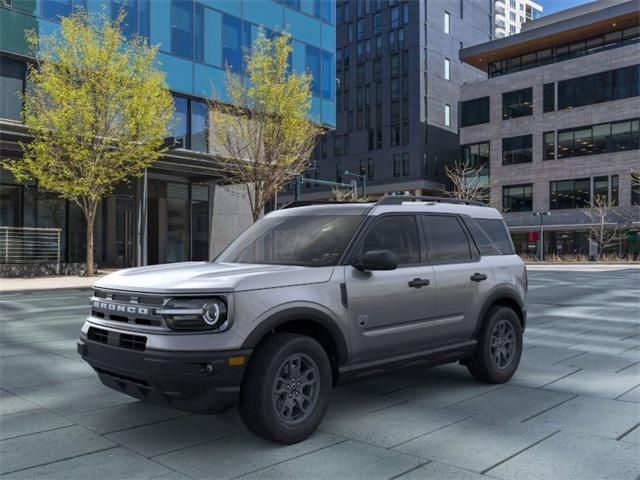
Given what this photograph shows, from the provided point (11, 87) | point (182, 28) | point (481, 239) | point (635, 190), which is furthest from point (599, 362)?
point (635, 190)

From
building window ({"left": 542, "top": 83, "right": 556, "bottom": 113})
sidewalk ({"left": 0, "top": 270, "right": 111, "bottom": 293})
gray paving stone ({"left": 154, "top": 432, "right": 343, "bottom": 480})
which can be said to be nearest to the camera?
gray paving stone ({"left": 154, "top": 432, "right": 343, "bottom": 480})

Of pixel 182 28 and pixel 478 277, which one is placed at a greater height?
pixel 182 28

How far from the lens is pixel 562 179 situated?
59438 millimetres

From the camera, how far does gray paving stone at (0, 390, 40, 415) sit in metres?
5.24

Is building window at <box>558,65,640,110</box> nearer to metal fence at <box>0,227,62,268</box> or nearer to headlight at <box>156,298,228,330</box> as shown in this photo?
metal fence at <box>0,227,62,268</box>

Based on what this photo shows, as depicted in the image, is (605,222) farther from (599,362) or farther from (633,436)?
(633,436)

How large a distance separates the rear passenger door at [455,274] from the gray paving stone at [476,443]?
3.54ft

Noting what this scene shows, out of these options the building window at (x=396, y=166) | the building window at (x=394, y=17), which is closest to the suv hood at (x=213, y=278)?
the building window at (x=396, y=166)

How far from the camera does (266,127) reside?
2478cm

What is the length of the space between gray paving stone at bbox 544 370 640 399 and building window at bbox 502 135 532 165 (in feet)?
195

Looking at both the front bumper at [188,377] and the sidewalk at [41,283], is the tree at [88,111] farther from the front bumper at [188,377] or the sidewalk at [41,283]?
the front bumper at [188,377]

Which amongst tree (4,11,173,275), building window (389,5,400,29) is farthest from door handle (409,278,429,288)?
building window (389,5,400,29)

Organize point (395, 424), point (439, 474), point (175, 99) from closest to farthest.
A: point (439, 474), point (395, 424), point (175, 99)

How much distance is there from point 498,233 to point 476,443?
3.00m
